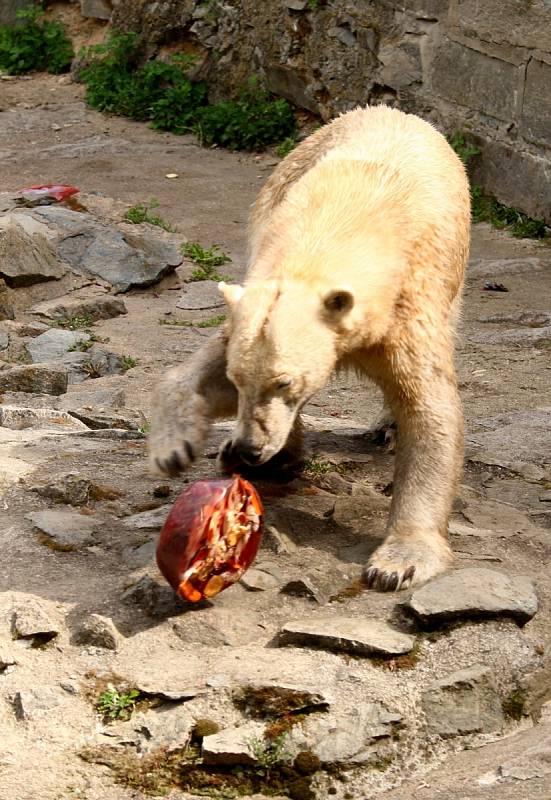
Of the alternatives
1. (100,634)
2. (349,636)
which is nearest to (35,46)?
(100,634)

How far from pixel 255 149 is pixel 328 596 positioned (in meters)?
9.94

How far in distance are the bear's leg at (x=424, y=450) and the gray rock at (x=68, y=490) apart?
3.80 ft

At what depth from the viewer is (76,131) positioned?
559 inches

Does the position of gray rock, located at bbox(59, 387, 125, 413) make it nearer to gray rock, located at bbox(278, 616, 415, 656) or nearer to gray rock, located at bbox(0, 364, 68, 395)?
gray rock, located at bbox(0, 364, 68, 395)

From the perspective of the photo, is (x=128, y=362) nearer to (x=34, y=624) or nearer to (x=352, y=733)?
(x=34, y=624)

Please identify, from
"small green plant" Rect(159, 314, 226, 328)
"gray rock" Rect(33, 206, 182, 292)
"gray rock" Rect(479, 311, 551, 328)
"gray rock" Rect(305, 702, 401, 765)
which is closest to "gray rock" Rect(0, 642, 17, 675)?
"gray rock" Rect(305, 702, 401, 765)

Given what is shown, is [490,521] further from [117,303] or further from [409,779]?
[117,303]

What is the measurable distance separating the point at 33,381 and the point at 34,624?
11.0 ft

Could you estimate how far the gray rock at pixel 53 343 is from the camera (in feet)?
25.9

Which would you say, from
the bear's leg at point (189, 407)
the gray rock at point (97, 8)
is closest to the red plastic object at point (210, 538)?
the bear's leg at point (189, 407)

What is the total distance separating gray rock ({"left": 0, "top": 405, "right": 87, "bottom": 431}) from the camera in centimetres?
596

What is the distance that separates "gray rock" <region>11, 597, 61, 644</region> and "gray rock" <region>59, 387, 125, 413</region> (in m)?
2.65

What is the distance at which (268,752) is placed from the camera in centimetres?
342

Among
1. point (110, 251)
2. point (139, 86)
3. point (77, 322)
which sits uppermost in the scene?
point (139, 86)
